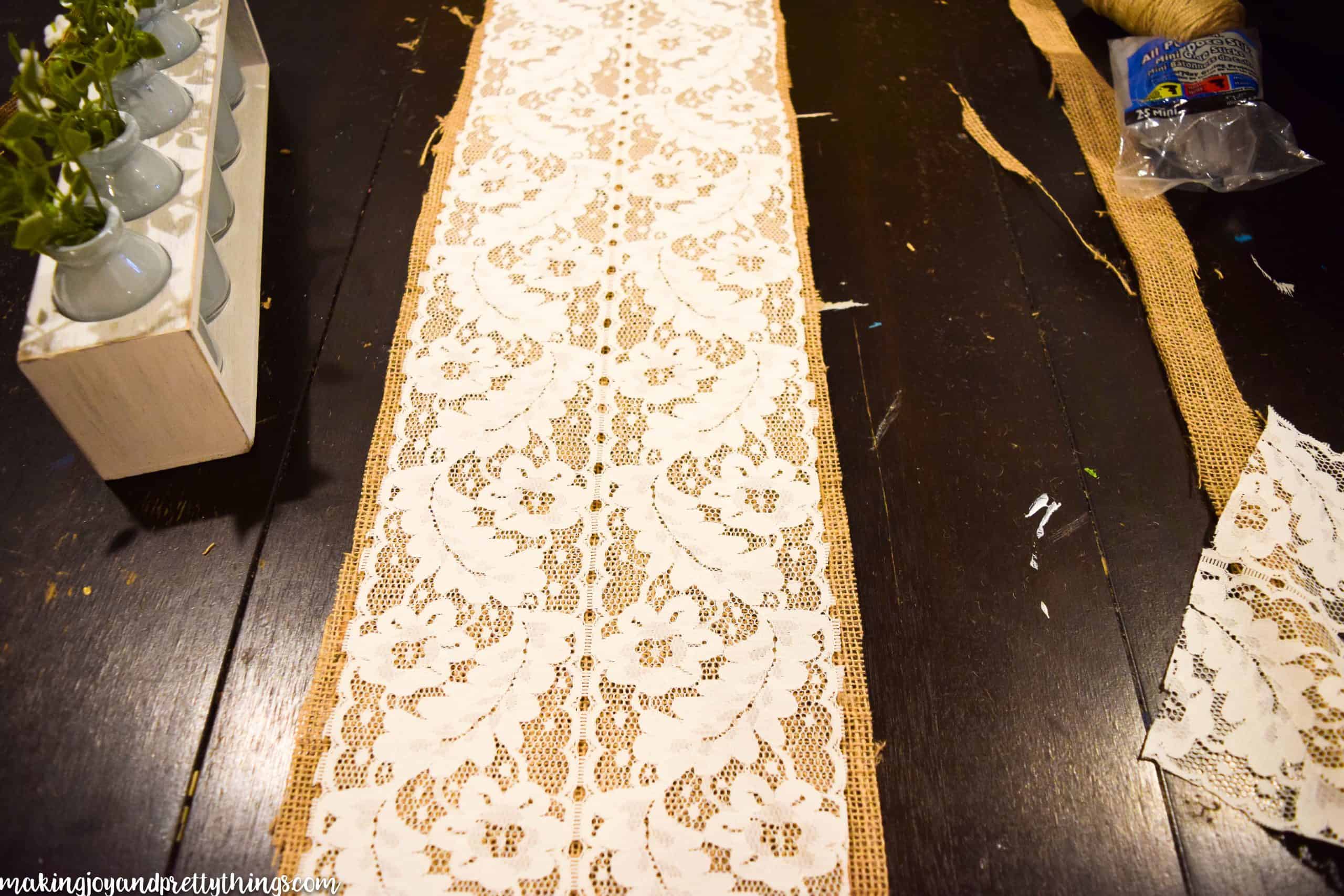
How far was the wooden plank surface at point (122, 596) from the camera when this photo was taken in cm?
74

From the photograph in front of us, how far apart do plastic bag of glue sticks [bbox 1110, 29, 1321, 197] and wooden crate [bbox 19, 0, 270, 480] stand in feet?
4.00

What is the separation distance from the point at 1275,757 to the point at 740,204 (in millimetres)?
882

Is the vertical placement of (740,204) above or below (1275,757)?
above

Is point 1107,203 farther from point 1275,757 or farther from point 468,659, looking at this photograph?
point 468,659

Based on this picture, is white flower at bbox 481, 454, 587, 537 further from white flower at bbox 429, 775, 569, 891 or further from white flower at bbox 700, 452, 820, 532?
white flower at bbox 429, 775, 569, 891

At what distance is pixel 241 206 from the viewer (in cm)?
112

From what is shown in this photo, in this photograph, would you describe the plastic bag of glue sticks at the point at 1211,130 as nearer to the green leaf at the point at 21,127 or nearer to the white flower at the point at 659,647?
the white flower at the point at 659,647

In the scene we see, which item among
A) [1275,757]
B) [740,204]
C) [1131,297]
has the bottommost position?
[1275,757]

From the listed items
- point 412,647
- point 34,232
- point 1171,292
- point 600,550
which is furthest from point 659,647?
point 1171,292

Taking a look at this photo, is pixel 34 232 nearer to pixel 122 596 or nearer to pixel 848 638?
pixel 122 596

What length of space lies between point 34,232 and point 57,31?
0.56 meters

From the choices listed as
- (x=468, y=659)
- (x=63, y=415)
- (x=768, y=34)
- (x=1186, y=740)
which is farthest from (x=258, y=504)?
(x=768, y=34)

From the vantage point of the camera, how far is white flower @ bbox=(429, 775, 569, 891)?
0.71 metres

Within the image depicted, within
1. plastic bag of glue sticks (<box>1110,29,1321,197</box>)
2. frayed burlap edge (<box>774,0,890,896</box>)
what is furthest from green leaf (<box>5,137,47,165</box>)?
Result: plastic bag of glue sticks (<box>1110,29,1321,197</box>)
